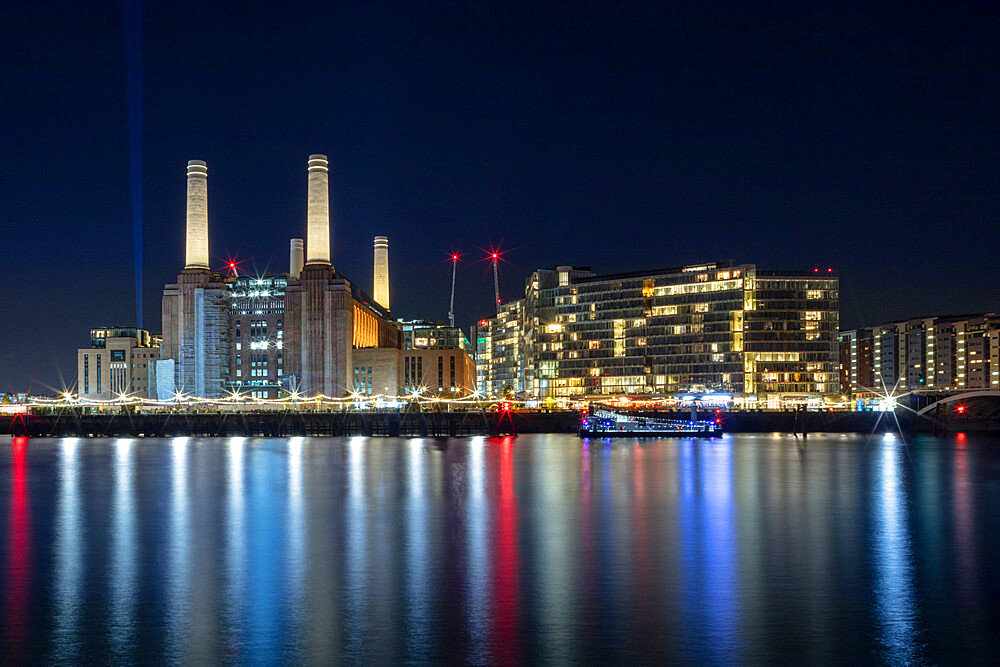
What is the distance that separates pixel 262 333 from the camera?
17900 centimetres

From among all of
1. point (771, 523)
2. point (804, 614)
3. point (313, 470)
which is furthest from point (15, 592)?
point (313, 470)

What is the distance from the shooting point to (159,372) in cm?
17688

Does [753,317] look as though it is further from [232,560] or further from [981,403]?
[232,560]

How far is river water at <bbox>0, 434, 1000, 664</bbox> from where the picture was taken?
21.3m

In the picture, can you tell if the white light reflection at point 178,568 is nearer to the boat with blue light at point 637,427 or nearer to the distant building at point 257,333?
the boat with blue light at point 637,427

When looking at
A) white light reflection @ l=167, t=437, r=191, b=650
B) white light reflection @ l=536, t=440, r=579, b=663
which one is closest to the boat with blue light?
white light reflection @ l=536, t=440, r=579, b=663

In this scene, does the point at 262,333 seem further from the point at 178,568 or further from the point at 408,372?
the point at 178,568

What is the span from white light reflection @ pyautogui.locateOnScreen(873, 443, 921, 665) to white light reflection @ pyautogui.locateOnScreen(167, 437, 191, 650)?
15402 millimetres

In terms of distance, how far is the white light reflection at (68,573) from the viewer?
21469mm

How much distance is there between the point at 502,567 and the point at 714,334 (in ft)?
504

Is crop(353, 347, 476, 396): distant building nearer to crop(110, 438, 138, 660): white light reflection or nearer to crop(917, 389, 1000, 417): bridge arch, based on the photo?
crop(917, 389, 1000, 417): bridge arch

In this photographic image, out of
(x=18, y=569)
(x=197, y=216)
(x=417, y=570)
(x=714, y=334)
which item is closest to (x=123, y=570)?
(x=18, y=569)

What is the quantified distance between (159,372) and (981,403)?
140820mm

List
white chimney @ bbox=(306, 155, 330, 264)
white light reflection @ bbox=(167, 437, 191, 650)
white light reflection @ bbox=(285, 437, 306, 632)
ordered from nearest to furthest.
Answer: white light reflection @ bbox=(167, 437, 191, 650)
white light reflection @ bbox=(285, 437, 306, 632)
white chimney @ bbox=(306, 155, 330, 264)
